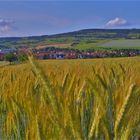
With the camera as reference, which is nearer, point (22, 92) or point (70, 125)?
point (70, 125)

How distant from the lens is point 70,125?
990 millimetres

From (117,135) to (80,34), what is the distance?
357 feet

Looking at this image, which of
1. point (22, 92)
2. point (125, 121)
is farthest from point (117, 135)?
point (22, 92)

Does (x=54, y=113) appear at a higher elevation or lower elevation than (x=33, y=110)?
higher

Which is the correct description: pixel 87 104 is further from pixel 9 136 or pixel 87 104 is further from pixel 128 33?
pixel 128 33

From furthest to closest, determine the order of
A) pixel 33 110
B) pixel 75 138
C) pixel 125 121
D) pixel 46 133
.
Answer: pixel 33 110, pixel 46 133, pixel 125 121, pixel 75 138

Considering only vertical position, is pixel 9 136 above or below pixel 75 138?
below

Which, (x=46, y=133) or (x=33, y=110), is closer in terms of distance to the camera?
(x=46, y=133)

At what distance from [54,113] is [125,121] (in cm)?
18

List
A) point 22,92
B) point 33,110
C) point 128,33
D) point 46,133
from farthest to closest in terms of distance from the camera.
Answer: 1. point 128,33
2. point 22,92
3. point 33,110
4. point 46,133

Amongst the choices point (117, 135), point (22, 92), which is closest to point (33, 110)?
point (117, 135)

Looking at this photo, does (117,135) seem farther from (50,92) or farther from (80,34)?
(80,34)

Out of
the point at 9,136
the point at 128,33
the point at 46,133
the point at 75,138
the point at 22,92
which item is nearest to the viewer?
the point at 75,138

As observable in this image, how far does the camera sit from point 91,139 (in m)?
1.03
